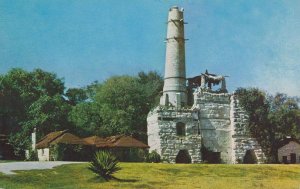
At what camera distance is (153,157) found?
4547 centimetres

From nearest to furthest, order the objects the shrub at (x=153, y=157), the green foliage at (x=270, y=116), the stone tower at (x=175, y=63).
A: the shrub at (x=153, y=157) < the green foliage at (x=270, y=116) < the stone tower at (x=175, y=63)

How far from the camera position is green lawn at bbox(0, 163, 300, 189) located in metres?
25.7

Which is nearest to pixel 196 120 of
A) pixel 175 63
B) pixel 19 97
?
pixel 175 63

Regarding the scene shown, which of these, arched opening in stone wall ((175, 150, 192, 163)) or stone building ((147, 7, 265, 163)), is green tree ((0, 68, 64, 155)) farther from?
arched opening in stone wall ((175, 150, 192, 163))

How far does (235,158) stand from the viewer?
4931 centimetres

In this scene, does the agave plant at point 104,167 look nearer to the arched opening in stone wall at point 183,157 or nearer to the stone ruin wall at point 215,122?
the arched opening in stone wall at point 183,157

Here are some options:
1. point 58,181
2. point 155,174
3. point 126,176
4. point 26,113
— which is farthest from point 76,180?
point 26,113

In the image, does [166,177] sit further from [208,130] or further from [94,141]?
[208,130]

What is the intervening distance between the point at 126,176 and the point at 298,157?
27029 millimetres

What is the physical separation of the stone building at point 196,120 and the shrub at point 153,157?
1629mm

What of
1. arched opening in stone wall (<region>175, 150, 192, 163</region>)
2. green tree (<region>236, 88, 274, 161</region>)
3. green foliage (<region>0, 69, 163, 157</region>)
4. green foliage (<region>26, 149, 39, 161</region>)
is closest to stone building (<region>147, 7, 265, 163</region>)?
arched opening in stone wall (<region>175, 150, 192, 163</region>)

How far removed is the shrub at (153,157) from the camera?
45.1 m

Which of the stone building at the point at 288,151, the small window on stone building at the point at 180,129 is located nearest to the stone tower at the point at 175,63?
the small window on stone building at the point at 180,129

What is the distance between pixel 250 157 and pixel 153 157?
35.4 ft
